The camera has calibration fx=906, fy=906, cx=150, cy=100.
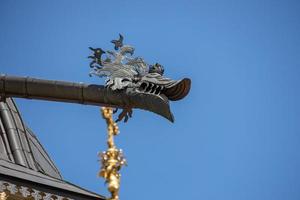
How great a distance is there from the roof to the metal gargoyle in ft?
8.14

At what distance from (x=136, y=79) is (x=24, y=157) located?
23.8ft

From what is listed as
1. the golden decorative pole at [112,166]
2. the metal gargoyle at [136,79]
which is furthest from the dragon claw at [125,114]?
the golden decorative pole at [112,166]

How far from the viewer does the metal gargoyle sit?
18.6 metres

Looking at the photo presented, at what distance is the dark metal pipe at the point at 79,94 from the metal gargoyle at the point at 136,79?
0.8 inches

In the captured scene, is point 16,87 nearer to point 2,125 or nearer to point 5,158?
point 5,158

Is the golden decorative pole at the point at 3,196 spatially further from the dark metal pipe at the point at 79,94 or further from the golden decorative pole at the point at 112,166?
the golden decorative pole at the point at 112,166

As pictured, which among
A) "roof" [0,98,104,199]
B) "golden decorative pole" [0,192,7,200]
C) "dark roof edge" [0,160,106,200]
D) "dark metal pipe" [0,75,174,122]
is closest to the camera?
"golden decorative pole" [0,192,7,200]

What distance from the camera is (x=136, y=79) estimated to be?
1934cm

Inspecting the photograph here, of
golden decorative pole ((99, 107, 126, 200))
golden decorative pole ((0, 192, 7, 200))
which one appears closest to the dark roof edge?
golden decorative pole ((0, 192, 7, 200))

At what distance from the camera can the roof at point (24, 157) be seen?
2029 cm

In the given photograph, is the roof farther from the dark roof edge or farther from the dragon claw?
the dragon claw

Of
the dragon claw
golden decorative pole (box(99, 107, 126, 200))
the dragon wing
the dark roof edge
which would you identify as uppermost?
the dragon wing

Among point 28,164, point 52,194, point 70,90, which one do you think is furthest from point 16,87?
point 28,164

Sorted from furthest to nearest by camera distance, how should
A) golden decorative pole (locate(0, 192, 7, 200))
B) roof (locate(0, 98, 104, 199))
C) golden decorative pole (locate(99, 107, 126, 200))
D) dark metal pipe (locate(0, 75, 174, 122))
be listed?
roof (locate(0, 98, 104, 199)) < dark metal pipe (locate(0, 75, 174, 122)) < golden decorative pole (locate(0, 192, 7, 200)) < golden decorative pole (locate(99, 107, 126, 200))
